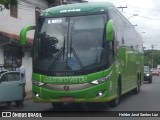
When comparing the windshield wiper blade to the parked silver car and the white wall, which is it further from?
the white wall

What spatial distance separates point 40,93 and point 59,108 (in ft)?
7.58

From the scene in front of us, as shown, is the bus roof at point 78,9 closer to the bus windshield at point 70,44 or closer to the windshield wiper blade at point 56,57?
the bus windshield at point 70,44

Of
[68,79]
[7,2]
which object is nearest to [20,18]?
[7,2]

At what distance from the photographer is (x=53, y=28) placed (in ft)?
47.2

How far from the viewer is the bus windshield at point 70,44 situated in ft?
45.1

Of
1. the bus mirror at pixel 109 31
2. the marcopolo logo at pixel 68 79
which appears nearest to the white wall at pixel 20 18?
the marcopolo logo at pixel 68 79

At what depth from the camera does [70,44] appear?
13969mm

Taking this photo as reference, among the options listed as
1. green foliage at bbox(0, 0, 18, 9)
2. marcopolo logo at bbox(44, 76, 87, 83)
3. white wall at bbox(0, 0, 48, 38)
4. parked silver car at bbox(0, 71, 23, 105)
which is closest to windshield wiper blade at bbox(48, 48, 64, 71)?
marcopolo logo at bbox(44, 76, 87, 83)

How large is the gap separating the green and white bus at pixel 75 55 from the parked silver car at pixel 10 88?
227cm

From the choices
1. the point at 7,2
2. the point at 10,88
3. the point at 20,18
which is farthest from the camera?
the point at 20,18

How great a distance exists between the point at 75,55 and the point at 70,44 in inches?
17.0

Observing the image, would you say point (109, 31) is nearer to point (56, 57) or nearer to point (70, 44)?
point (70, 44)

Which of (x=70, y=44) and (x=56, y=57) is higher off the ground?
(x=70, y=44)

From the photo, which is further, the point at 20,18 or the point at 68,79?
the point at 20,18
